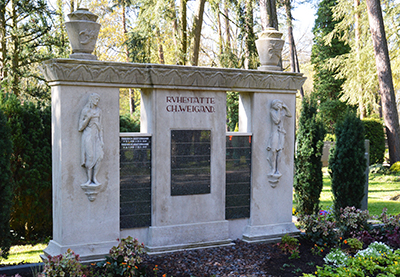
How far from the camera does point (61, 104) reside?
18.5 feet

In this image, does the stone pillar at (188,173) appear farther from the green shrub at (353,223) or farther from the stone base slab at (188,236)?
the green shrub at (353,223)

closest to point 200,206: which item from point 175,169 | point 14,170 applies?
point 175,169

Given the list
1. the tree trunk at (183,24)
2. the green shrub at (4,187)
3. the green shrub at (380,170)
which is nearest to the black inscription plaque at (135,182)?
the green shrub at (4,187)

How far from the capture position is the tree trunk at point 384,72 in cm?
1465

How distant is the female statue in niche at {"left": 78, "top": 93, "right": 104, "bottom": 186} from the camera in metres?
5.72

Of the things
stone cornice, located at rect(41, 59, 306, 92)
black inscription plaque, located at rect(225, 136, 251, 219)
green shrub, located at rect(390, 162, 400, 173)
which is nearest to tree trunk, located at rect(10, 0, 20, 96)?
stone cornice, located at rect(41, 59, 306, 92)

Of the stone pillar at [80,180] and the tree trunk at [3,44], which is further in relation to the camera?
the tree trunk at [3,44]

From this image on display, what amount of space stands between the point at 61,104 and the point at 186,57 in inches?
402

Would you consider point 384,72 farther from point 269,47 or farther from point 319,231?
point 319,231

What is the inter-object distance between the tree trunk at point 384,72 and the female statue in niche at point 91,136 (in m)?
12.2

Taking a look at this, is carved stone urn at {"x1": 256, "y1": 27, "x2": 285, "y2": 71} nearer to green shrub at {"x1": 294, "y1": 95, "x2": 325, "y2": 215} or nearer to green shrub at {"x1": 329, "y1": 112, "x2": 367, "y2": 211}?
green shrub at {"x1": 294, "y1": 95, "x2": 325, "y2": 215}

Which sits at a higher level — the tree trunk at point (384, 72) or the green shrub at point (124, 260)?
the tree trunk at point (384, 72)

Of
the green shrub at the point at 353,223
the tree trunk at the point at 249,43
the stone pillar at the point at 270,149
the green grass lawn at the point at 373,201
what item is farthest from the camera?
the tree trunk at the point at 249,43

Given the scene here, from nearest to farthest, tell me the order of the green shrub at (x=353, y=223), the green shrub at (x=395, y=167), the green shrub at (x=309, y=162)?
1. the green shrub at (x=353, y=223)
2. the green shrub at (x=309, y=162)
3. the green shrub at (x=395, y=167)
